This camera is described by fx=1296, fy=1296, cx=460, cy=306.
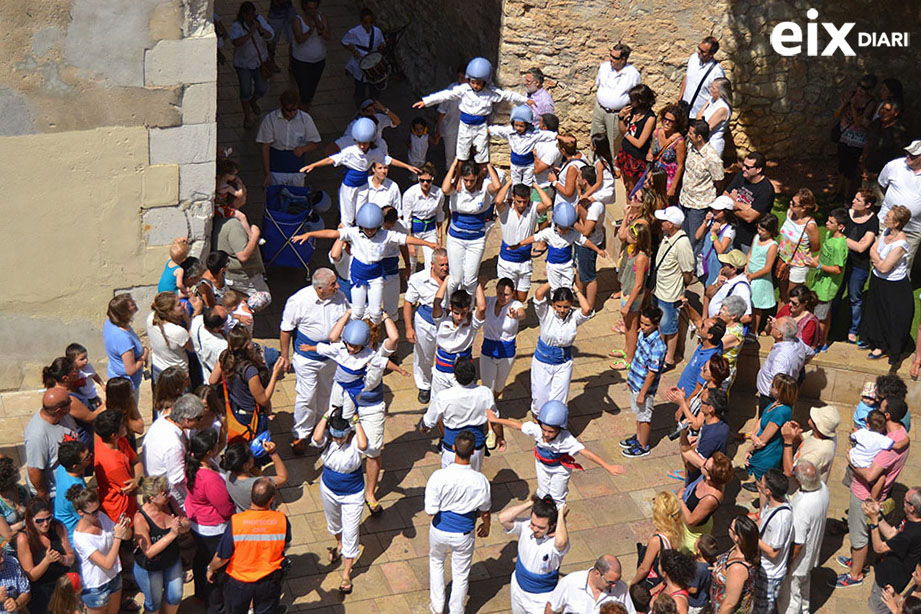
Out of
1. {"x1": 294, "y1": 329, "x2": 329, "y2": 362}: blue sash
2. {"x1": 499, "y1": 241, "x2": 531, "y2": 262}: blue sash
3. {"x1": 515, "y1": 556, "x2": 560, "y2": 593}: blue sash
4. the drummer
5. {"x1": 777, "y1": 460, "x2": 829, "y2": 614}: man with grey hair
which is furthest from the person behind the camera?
the drummer

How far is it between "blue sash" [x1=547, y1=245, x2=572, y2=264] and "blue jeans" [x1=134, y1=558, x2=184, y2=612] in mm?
4762

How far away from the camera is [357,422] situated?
32.2ft

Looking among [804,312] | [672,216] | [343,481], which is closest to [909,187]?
[804,312]

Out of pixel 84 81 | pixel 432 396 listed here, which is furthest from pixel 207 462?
pixel 84 81

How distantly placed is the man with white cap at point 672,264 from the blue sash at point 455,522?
3487mm

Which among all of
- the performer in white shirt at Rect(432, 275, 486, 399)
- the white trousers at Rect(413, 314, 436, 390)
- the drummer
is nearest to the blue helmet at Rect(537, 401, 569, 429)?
the performer in white shirt at Rect(432, 275, 486, 399)

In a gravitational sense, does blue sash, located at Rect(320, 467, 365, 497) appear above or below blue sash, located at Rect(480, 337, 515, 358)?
below

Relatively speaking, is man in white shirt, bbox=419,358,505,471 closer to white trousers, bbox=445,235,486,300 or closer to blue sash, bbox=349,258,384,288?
blue sash, bbox=349,258,384,288

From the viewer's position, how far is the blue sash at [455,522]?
928 cm

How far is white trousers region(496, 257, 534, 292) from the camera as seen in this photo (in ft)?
41.2

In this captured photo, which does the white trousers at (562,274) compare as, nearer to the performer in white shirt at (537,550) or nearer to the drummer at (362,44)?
the performer in white shirt at (537,550)

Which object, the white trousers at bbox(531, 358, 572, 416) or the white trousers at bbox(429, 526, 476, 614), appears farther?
the white trousers at bbox(531, 358, 572, 416)

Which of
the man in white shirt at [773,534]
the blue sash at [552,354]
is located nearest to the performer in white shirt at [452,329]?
the blue sash at [552,354]

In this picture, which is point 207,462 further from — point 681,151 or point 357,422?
point 681,151
